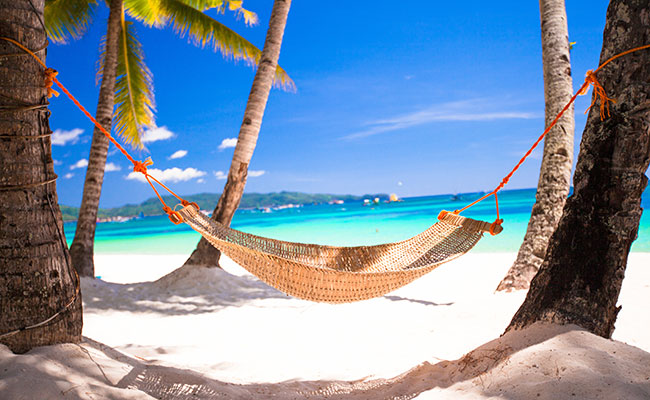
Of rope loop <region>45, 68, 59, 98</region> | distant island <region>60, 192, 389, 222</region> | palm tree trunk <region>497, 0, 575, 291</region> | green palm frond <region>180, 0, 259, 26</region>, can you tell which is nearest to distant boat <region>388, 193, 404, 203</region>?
distant island <region>60, 192, 389, 222</region>

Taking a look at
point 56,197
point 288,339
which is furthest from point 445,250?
point 56,197

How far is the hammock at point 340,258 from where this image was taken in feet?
5.44

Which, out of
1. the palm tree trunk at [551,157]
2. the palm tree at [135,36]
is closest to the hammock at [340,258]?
the palm tree trunk at [551,157]

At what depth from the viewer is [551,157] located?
2.89 meters

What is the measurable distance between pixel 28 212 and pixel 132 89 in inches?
185

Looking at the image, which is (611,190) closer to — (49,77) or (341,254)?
(341,254)

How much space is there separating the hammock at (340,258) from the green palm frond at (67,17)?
4.63 metres

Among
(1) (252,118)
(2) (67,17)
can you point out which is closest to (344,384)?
(1) (252,118)

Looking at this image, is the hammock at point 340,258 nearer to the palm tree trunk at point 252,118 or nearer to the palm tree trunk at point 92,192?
the palm tree trunk at point 252,118

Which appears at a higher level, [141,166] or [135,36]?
[135,36]

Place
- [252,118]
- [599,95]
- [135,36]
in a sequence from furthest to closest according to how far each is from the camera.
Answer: [135,36] < [252,118] < [599,95]

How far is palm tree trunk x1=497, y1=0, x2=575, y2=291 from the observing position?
283 cm

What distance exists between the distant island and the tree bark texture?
25223 mm

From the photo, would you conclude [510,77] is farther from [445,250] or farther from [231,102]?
[445,250]
